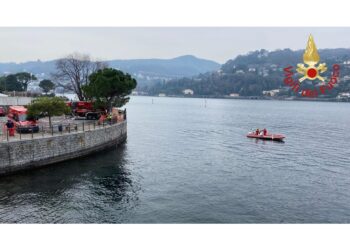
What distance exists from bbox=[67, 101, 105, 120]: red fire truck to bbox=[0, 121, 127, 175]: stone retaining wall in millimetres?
9484

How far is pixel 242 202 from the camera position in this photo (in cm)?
2539

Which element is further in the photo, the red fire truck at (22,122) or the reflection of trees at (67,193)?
the red fire truck at (22,122)

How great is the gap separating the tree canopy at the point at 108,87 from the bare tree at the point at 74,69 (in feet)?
87.6

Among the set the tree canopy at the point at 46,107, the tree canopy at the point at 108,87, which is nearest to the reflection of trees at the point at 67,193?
the tree canopy at the point at 46,107

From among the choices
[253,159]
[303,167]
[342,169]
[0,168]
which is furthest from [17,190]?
[342,169]

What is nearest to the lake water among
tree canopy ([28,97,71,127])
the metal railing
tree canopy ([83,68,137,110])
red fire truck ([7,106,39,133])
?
the metal railing

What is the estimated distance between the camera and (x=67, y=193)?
26.5 meters

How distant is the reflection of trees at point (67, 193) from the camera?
72.8ft

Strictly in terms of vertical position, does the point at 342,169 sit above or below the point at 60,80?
below

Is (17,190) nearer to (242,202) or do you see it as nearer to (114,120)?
(242,202)

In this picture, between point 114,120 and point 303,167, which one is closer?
point 303,167

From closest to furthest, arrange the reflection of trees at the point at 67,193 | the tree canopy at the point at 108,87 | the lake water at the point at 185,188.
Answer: the reflection of trees at the point at 67,193 → the lake water at the point at 185,188 → the tree canopy at the point at 108,87

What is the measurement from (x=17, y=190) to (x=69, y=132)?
450 inches

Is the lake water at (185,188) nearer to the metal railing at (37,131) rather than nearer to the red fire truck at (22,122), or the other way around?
the metal railing at (37,131)
